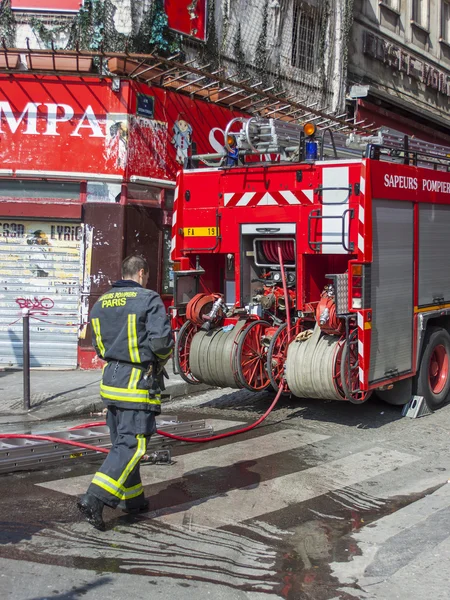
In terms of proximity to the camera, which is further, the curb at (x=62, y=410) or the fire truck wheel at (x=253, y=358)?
the curb at (x=62, y=410)

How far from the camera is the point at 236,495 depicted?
616 cm

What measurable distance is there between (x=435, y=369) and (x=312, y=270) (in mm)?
2138

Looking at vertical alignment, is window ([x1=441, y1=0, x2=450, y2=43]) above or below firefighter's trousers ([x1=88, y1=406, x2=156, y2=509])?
above

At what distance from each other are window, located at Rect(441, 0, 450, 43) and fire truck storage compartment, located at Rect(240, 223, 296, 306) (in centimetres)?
1595

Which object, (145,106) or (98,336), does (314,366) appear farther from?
(145,106)

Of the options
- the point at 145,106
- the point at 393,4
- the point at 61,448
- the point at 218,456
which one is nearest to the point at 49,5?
the point at 145,106

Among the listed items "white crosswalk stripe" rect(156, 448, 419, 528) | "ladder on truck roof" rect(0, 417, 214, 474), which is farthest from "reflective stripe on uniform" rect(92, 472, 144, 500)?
"ladder on truck roof" rect(0, 417, 214, 474)

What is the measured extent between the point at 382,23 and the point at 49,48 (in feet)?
32.7

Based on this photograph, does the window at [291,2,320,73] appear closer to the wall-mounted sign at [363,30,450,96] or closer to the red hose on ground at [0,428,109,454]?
the wall-mounted sign at [363,30,450,96]

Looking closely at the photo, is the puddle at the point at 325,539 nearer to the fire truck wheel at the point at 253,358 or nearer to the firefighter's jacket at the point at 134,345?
the firefighter's jacket at the point at 134,345

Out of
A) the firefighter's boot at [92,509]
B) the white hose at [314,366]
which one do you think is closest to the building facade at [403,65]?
the white hose at [314,366]

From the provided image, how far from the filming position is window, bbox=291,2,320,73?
1630cm

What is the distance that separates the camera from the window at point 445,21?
73.5 ft

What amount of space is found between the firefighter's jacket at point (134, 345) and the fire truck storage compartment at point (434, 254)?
13.7ft
